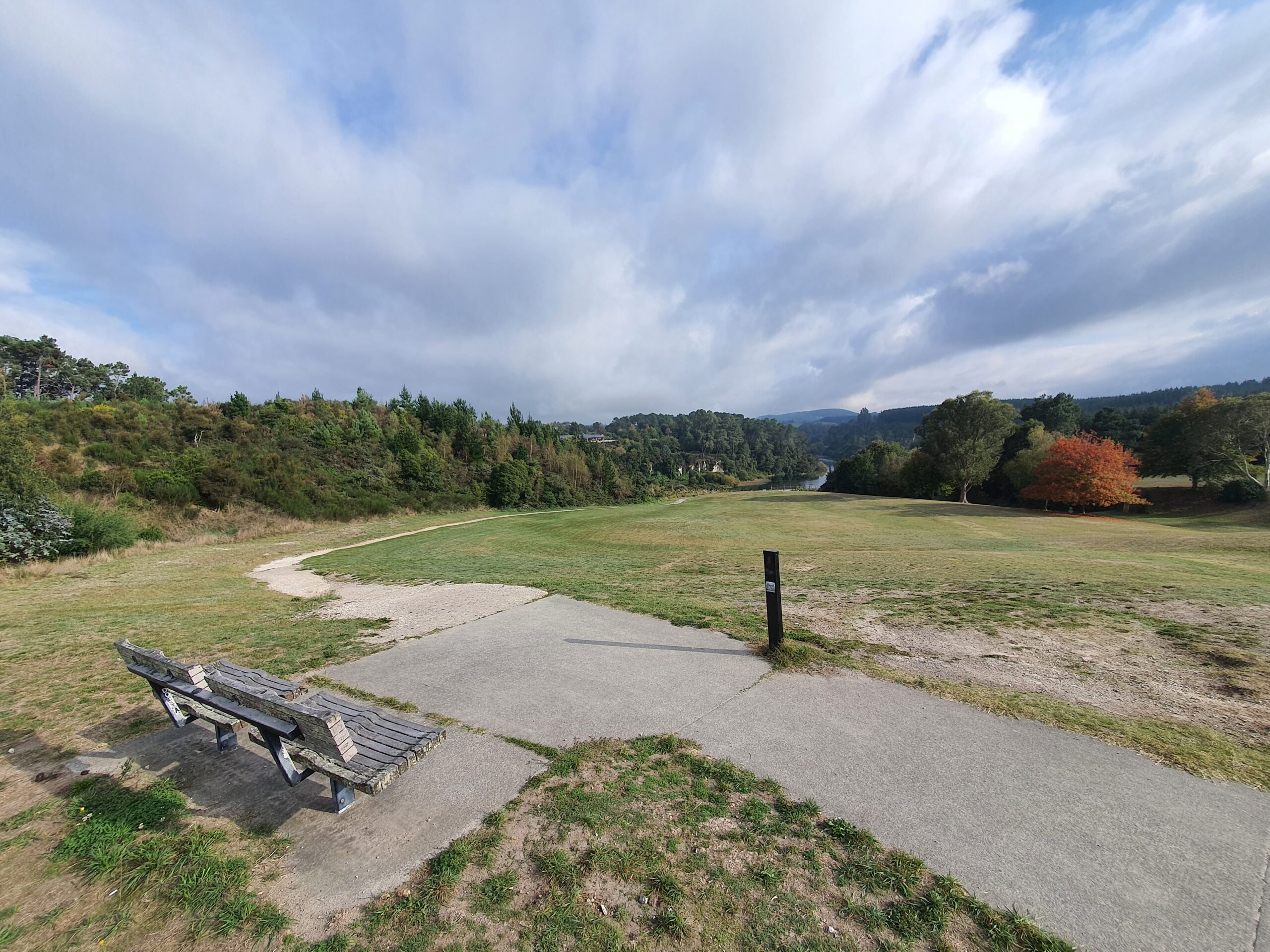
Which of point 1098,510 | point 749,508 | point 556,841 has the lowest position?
point 1098,510

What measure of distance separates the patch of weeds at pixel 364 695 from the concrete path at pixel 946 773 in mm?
115

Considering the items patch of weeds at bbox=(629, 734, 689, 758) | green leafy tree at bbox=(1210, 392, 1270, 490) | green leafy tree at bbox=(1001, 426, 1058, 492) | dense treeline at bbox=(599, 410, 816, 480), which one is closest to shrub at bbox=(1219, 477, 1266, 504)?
green leafy tree at bbox=(1210, 392, 1270, 490)

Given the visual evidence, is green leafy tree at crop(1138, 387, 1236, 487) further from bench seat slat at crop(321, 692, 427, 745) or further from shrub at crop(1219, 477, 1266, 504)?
bench seat slat at crop(321, 692, 427, 745)

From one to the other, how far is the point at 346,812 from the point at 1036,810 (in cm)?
482

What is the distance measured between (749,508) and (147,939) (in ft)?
119

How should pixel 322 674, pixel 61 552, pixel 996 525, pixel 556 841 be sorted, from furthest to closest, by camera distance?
1. pixel 996 525
2. pixel 61 552
3. pixel 322 674
4. pixel 556 841

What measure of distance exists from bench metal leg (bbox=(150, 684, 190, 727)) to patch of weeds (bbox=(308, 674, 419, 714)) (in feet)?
3.82

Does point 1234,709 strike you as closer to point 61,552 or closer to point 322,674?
point 322,674

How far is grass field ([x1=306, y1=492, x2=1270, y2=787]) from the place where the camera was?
4664 mm

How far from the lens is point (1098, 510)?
4356 centimetres

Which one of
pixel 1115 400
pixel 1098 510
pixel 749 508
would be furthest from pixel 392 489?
pixel 1115 400

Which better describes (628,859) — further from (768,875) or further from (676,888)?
(768,875)

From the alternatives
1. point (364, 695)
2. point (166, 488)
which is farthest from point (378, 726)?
point (166, 488)

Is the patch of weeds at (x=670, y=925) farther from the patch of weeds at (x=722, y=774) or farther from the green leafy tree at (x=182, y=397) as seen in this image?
the green leafy tree at (x=182, y=397)
